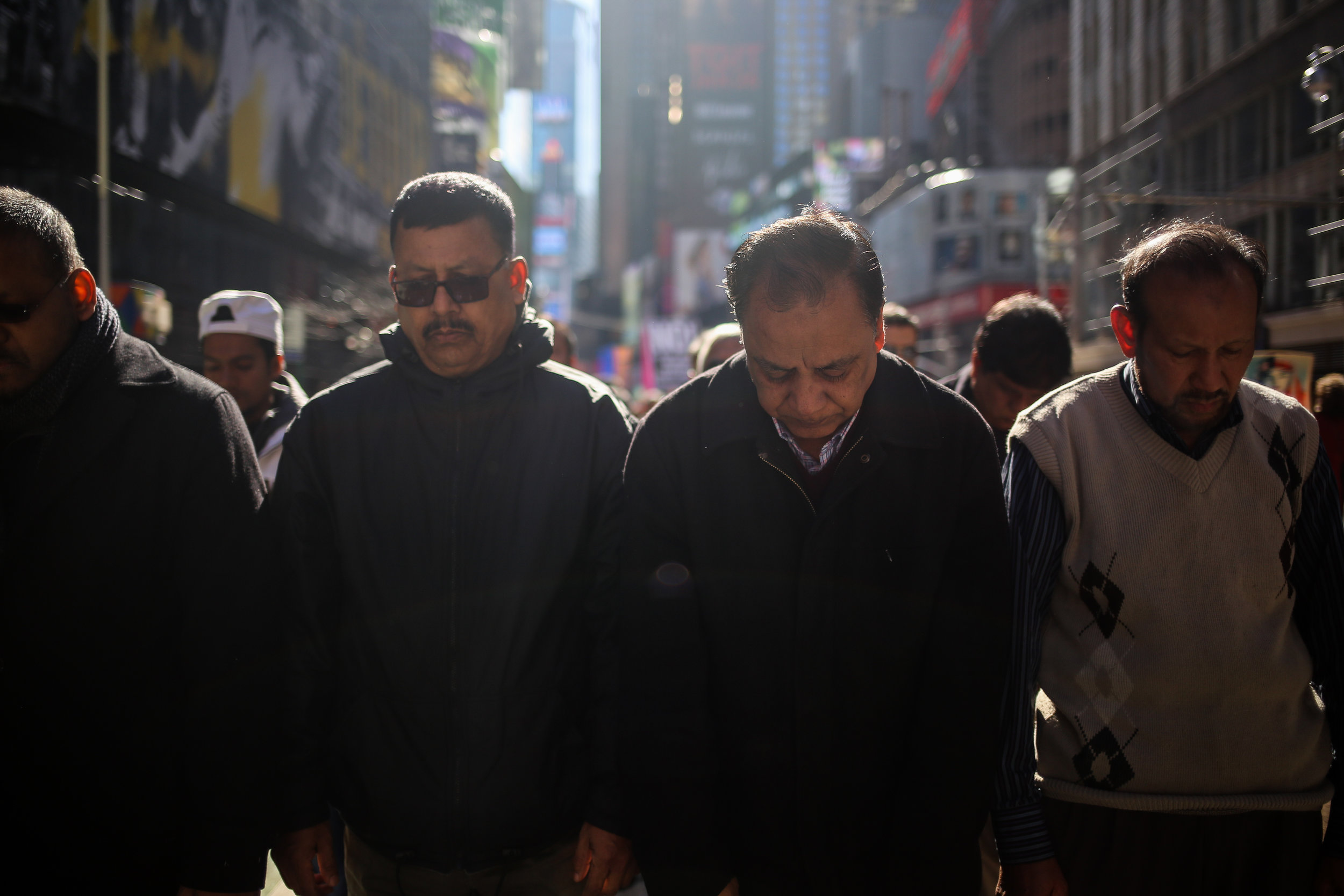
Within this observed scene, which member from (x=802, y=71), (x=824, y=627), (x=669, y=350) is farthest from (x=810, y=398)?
(x=802, y=71)

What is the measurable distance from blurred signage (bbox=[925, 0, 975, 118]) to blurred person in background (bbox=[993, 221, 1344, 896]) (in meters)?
70.0

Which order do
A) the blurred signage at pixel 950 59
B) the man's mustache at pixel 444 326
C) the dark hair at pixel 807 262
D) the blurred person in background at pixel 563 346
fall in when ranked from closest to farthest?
the dark hair at pixel 807 262
the man's mustache at pixel 444 326
the blurred person in background at pixel 563 346
the blurred signage at pixel 950 59

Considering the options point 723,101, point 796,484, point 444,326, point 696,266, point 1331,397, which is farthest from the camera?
point 723,101

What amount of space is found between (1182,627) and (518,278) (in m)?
1.99

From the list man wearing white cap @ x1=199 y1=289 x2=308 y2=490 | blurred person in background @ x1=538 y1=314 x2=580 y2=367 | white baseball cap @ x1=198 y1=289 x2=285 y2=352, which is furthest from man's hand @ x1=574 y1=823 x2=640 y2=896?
blurred person in background @ x1=538 y1=314 x2=580 y2=367

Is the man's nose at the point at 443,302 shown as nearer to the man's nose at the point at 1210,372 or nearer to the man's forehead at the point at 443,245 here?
the man's forehead at the point at 443,245

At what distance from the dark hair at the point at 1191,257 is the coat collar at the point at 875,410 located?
0.57 m

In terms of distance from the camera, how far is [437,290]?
2.64 m

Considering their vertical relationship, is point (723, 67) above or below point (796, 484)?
above

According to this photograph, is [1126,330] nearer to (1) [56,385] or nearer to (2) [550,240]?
(1) [56,385]

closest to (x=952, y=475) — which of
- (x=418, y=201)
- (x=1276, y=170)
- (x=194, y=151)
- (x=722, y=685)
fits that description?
(x=722, y=685)

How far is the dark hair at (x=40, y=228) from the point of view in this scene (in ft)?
7.53

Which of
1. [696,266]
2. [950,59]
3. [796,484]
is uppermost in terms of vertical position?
[950,59]

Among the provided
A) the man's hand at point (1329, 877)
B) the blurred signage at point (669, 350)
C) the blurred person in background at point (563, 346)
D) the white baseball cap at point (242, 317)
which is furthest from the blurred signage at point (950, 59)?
the man's hand at point (1329, 877)
